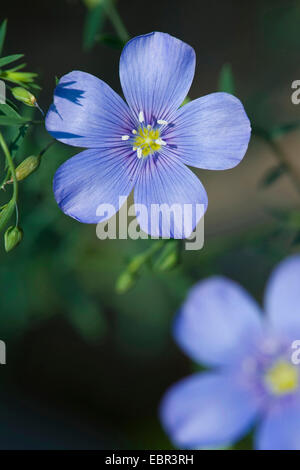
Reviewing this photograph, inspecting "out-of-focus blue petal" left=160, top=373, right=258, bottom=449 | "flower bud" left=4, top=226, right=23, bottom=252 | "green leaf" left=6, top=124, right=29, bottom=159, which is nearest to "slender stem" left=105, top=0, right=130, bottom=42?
"green leaf" left=6, top=124, right=29, bottom=159

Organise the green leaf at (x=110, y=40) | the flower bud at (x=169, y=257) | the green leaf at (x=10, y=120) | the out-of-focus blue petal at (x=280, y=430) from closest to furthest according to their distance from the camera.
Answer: the green leaf at (x=10, y=120)
the green leaf at (x=110, y=40)
the flower bud at (x=169, y=257)
the out-of-focus blue petal at (x=280, y=430)

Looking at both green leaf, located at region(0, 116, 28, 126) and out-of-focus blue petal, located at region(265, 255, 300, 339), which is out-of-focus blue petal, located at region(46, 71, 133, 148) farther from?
out-of-focus blue petal, located at region(265, 255, 300, 339)

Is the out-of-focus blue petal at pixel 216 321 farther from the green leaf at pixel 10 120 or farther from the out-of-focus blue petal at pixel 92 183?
the green leaf at pixel 10 120

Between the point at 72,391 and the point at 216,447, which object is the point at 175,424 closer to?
the point at 216,447

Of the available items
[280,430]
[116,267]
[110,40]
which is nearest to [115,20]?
[110,40]

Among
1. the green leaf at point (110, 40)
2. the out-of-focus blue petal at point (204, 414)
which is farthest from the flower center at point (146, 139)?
the out-of-focus blue petal at point (204, 414)

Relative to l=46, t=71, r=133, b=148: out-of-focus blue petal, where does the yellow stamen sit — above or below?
above
